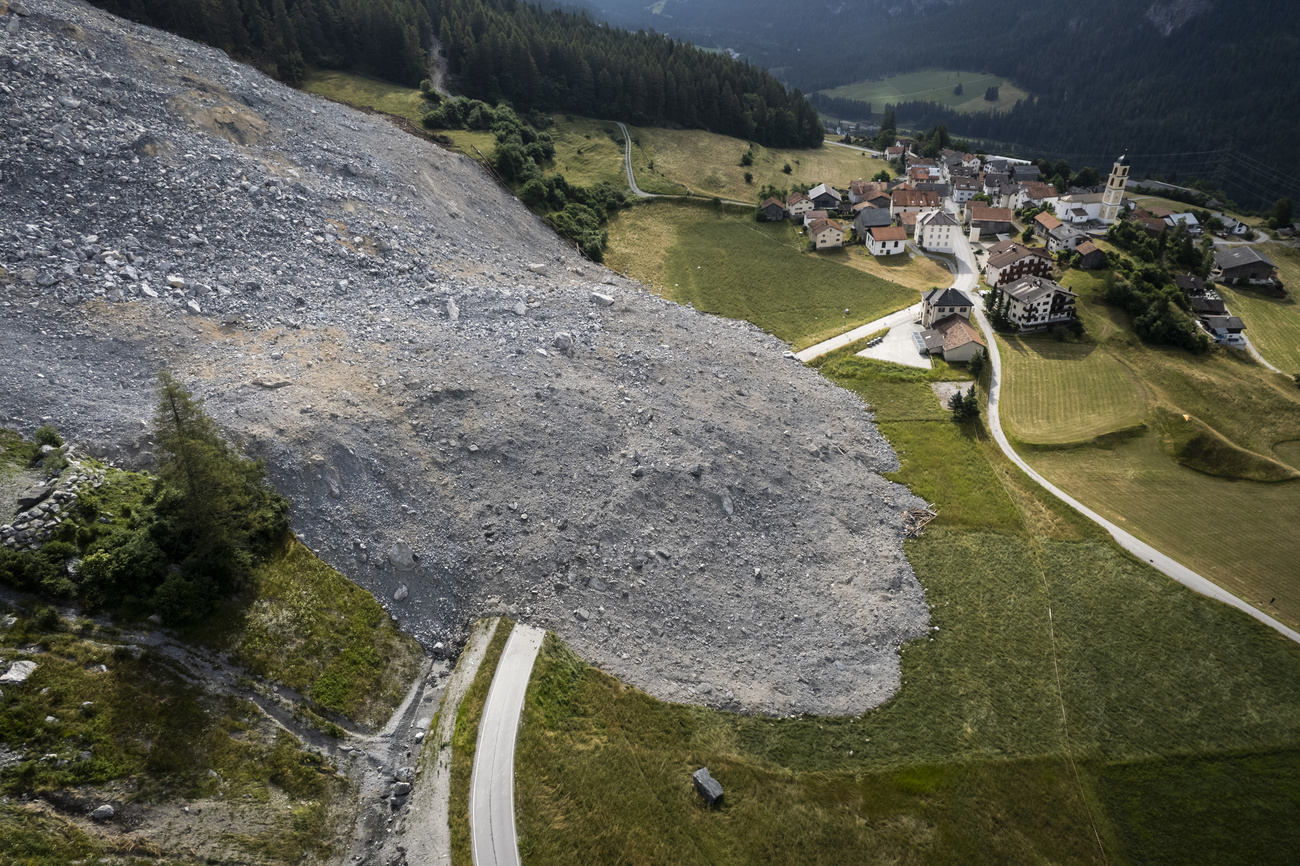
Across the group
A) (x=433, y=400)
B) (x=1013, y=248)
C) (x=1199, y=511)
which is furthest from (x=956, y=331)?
(x=433, y=400)

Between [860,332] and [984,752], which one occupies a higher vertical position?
[860,332]

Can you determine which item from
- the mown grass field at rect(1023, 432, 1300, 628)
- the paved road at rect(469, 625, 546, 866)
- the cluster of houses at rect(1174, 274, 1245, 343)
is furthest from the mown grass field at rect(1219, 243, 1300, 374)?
the paved road at rect(469, 625, 546, 866)

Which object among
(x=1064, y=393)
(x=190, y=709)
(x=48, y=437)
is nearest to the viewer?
(x=190, y=709)

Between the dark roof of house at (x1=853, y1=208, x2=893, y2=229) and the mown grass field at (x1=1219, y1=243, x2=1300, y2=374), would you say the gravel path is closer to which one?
the dark roof of house at (x1=853, y1=208, x2=893, y2=229)

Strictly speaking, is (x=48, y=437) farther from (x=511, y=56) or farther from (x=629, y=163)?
(x=511, y=56)

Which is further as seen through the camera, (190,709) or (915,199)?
(915,199)

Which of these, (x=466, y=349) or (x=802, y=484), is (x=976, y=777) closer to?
(x=802, y=484)

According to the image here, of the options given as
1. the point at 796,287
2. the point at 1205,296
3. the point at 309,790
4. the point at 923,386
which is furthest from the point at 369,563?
the point at 1205,296
